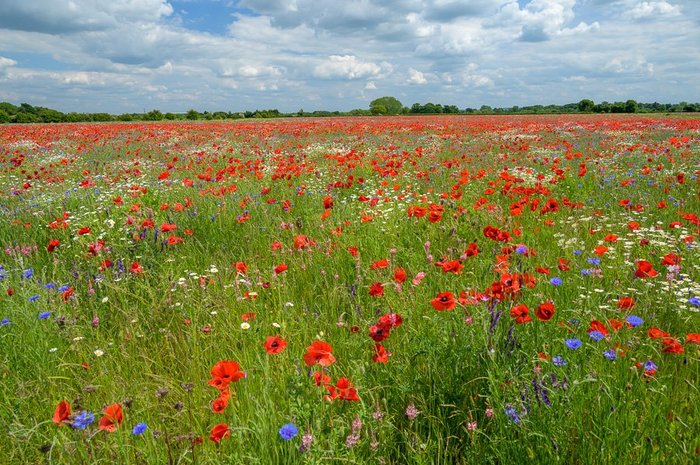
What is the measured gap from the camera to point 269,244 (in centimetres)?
443

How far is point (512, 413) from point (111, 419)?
1421 mm

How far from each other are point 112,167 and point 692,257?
10.9 metres

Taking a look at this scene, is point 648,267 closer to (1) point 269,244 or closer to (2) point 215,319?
(2) point 215,319

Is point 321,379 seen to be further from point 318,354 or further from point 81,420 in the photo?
point 81,420

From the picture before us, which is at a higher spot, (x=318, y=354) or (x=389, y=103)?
(x=389, y=103)

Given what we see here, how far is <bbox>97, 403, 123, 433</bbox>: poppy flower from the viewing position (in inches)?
55.9

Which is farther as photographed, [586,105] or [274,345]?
[586,105]

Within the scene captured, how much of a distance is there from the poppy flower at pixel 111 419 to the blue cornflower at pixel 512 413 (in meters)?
1.39

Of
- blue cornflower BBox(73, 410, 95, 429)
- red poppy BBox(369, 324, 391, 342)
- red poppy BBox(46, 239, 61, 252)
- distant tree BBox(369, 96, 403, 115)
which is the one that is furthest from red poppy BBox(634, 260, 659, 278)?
distant tree BBox(369, 96, 403, 115)

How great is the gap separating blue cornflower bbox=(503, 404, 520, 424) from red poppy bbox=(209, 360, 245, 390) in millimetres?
1011

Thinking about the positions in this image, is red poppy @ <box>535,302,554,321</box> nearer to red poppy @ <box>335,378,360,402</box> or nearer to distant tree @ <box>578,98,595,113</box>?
red poppy @ <box>335,378,360,402</box>

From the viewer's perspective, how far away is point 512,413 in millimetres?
1581

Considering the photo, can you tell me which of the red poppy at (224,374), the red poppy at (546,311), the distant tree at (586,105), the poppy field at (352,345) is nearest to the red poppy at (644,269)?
the poppy field at (352,345)

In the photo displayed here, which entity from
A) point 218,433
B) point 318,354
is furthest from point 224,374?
point 318,354
